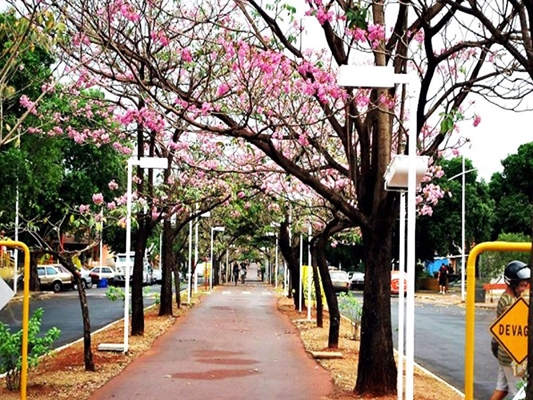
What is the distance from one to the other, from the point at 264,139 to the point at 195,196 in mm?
8060

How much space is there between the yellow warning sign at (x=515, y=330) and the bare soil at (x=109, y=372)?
5.02m

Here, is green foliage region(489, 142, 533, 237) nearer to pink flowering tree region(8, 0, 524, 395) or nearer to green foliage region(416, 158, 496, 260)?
green foliage region(416, 158, 496, 260)

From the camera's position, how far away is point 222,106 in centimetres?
1473

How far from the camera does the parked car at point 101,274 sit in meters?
62.2

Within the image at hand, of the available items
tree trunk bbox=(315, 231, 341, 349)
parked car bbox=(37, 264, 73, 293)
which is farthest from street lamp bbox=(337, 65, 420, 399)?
parked car bbox=(37, 264, 73, 293)

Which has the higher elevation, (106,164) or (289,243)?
(106,164)

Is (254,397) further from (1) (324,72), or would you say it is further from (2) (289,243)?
(2) (289,243)

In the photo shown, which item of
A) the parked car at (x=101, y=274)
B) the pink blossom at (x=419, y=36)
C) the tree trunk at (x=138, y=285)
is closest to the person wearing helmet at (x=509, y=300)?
the pink blossom at (x=419, y=36)

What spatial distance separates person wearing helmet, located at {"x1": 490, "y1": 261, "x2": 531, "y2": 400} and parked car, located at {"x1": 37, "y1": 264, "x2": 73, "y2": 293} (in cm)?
4478

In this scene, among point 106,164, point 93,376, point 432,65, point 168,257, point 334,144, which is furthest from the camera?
point 106,164

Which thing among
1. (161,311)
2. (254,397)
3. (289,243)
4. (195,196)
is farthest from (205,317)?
(254,397)

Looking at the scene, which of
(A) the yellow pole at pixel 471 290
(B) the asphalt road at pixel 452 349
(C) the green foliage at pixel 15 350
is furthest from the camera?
(B) the asphalt road at pixel 452 349

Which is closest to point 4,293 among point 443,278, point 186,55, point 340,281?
point 186,55

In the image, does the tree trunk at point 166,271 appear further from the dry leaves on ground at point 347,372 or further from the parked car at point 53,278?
the parked car at point 53,278
